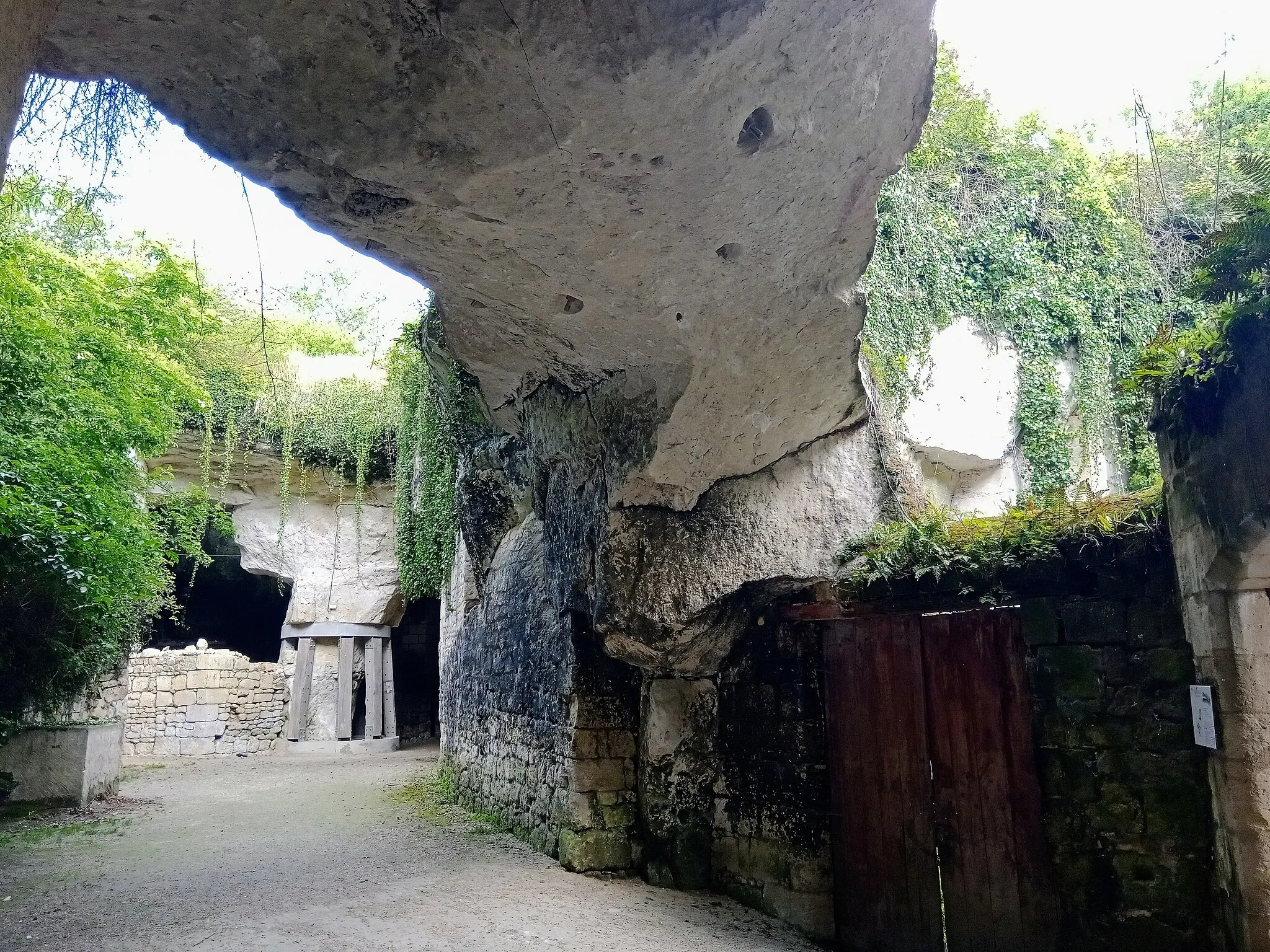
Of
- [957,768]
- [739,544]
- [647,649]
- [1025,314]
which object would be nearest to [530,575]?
[647,649]

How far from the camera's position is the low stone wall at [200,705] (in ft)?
47.8

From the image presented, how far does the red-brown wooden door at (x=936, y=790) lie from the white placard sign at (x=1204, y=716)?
77 centimetres

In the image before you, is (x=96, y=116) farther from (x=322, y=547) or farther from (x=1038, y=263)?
(x=322, y=547)

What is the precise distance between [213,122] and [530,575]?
4608 mm

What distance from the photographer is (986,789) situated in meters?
4.39

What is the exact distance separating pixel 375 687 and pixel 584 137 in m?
14.2

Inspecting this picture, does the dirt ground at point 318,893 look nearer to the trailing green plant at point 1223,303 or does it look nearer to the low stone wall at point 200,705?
the trailing green plant at point 1223,303

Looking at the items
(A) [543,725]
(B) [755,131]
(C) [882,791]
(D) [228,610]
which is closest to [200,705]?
(D) [228,610]

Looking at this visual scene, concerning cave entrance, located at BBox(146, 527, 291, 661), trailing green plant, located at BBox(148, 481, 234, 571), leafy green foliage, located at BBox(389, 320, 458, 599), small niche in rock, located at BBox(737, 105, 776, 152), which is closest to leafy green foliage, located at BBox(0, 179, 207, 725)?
trailing green plant, located at BBox(148, 481, 234, 571)

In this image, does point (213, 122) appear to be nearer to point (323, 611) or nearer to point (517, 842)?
point (517, 842)

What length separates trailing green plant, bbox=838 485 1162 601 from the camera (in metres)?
4.23

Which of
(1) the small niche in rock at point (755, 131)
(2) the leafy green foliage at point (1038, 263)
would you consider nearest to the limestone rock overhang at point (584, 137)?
(1) the small niche in rock at point (755, 131)

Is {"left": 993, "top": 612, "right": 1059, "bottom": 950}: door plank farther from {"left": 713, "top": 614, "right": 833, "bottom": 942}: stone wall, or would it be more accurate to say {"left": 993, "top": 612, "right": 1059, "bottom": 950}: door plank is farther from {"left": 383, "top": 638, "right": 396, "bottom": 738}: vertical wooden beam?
{"left": 383, "top": 638, "right": 396, "bottom": 738}: vertical wooden beam

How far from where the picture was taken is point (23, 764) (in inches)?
315
